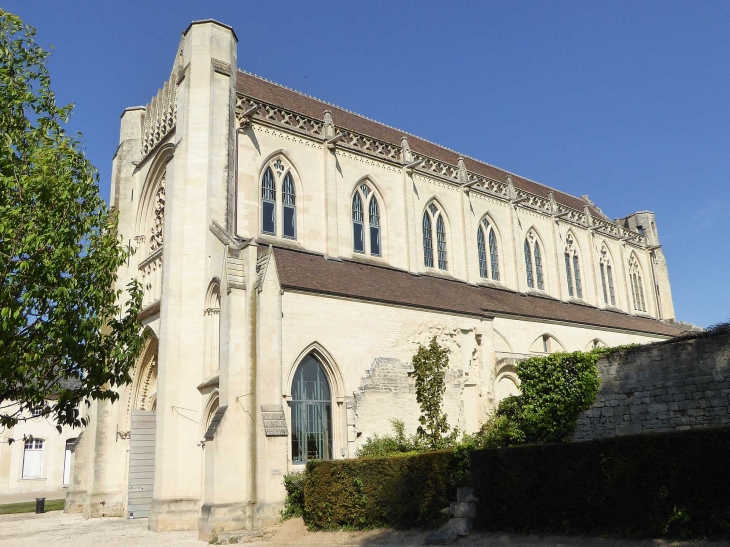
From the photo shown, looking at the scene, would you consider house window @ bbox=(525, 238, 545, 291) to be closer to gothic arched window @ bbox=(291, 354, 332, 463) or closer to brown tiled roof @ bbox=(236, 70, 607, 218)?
brown tiled roof @ bbox=(236, 70, 607, 218)

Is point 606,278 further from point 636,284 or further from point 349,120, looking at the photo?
point 349,120

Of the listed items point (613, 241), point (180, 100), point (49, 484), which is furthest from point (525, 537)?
point (49, 484)

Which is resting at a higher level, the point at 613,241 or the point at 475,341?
the point at 613,241

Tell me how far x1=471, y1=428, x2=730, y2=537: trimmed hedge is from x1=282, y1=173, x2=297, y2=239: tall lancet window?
11385mm

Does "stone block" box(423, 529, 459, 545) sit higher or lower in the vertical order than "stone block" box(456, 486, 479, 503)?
lower

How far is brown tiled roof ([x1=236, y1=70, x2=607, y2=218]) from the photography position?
25172 mm

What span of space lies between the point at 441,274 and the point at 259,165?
28.7 ft

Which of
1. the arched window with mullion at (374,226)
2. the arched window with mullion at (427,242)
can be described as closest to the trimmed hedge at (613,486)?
the arched window with mullion at (374,226)

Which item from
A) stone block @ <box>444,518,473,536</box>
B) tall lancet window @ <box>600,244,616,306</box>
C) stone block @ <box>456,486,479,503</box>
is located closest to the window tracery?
stone block @ <box>456,486,479,503</box>

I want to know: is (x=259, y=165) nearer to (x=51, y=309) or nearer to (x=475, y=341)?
(x=475, y=341)

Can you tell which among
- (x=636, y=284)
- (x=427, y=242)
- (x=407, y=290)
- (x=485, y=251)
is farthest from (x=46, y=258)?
(x=636, y=284)

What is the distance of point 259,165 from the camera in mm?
21938

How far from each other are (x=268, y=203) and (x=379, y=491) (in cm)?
1067

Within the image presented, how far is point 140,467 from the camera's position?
2105 cm
